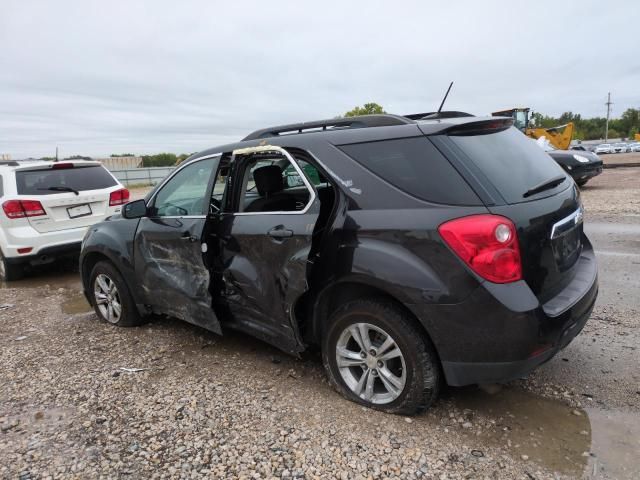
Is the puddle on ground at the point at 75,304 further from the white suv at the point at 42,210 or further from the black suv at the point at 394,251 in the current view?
the black suv at the point at 394,251

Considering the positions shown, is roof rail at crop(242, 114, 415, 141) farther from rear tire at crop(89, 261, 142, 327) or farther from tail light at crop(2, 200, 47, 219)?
tail light at crop(2, 200, 47, 219)

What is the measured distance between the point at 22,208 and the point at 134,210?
134 inches

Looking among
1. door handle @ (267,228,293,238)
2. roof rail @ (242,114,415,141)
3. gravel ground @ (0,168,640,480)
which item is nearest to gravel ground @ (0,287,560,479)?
gravel ground @ (0,168,640,480)

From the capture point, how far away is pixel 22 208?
635cm

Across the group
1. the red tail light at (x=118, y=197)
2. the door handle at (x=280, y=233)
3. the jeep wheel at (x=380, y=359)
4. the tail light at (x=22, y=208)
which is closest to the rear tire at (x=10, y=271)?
the tail light at (x=22, y=208)

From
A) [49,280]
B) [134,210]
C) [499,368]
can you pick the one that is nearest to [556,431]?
[499,368]

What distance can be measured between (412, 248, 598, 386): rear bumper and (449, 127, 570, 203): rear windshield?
1.78 ft

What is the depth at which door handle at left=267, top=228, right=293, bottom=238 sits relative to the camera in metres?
2.95

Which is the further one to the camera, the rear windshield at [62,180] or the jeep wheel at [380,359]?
the rear windshield at [62,180]

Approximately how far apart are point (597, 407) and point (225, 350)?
106 inches

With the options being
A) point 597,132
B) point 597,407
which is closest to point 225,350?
point 597,407

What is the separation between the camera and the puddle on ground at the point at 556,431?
2.33 meters

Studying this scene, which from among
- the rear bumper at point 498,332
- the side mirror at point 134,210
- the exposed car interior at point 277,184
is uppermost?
the exposed car interior at point 277,184

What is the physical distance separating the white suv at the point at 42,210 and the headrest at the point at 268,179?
3376 millimetres
